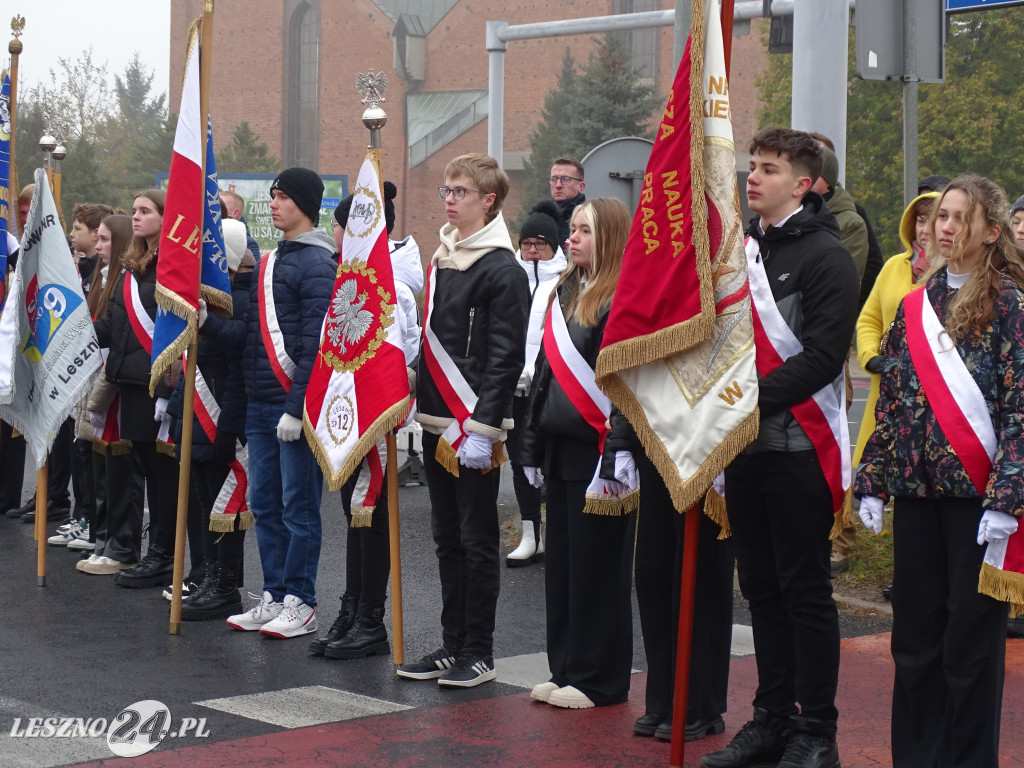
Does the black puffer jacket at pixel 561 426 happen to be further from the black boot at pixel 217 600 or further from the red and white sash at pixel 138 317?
the red and white sash at pixel 138 317

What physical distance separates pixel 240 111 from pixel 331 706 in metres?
64.4

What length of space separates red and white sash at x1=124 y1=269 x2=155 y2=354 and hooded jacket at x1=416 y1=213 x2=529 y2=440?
2.49m

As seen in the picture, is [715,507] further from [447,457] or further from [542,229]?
[542,229]

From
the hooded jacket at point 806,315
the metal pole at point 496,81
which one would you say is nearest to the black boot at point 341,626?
the hooded jacket at point 806,315

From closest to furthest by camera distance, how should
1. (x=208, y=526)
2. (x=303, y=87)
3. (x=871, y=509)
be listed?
(x=871, y=509), (x=208, y=526), (x=303, y=87)

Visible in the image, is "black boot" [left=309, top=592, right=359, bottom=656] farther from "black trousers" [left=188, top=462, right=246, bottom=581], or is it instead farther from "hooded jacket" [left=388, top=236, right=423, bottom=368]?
"hooded jacket" [left=388, top=236, right=423, bottom=368]

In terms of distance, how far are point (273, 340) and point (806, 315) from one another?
3.11m

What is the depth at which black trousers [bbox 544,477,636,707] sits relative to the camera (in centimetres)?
549

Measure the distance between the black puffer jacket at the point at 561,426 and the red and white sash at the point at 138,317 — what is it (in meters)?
3.10

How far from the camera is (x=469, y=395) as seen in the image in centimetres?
586

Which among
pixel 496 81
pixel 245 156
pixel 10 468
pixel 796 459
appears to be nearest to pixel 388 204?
pixel 796 459

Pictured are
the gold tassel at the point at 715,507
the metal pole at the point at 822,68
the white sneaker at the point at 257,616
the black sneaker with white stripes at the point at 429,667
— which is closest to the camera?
the gold tassel at the point at 715,507

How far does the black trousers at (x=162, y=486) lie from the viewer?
8.02 metres

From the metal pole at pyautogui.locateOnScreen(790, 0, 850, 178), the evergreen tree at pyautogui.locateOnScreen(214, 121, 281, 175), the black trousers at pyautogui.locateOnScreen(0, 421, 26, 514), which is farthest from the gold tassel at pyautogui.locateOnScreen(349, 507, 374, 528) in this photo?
the evergreen tree at pyautogui.locateOnScreen(214, 121, 281, 175)
